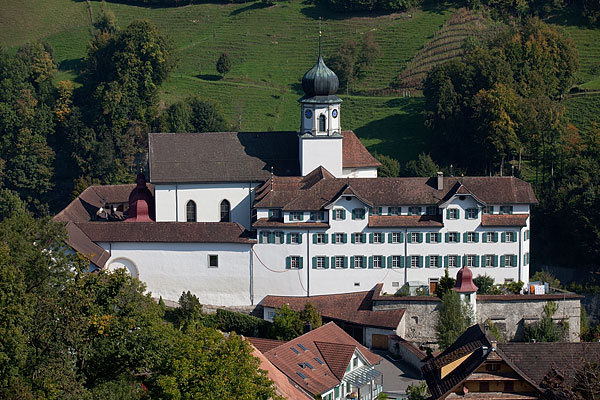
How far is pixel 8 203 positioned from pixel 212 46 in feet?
88.3

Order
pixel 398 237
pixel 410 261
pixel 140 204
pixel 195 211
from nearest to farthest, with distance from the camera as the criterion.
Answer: pixel 398 237 < pixel 410 261 < pixel 140 204 < pixel 195 211

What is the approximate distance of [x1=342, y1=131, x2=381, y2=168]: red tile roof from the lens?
3278 inches

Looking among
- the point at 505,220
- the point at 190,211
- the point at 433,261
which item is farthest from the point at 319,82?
the point at 505,220

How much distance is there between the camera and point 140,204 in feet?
266

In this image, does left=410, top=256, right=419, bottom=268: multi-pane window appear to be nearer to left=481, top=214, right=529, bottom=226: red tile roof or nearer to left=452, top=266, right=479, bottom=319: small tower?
left=452, top=266, right=479, bottom=319: small tower

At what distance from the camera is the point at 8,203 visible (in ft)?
341

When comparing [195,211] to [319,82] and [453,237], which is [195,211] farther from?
[453,237]

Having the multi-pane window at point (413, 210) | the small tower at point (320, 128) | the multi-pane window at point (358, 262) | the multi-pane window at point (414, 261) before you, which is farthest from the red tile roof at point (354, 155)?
the multi-pane window at point (414, 261)

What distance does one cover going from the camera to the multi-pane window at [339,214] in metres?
75.4

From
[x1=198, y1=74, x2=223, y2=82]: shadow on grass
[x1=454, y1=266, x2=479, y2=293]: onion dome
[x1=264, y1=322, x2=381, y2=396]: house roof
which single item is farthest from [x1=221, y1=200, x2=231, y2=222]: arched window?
[x1=198, y1=74, x2=223, y2=82]: shadow on grass

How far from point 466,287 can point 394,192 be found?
698cm

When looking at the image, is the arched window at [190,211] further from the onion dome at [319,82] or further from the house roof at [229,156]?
the onion dome at [319,82]

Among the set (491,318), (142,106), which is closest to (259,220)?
(491,318)

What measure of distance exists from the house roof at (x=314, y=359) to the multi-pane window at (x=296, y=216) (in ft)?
33.2
